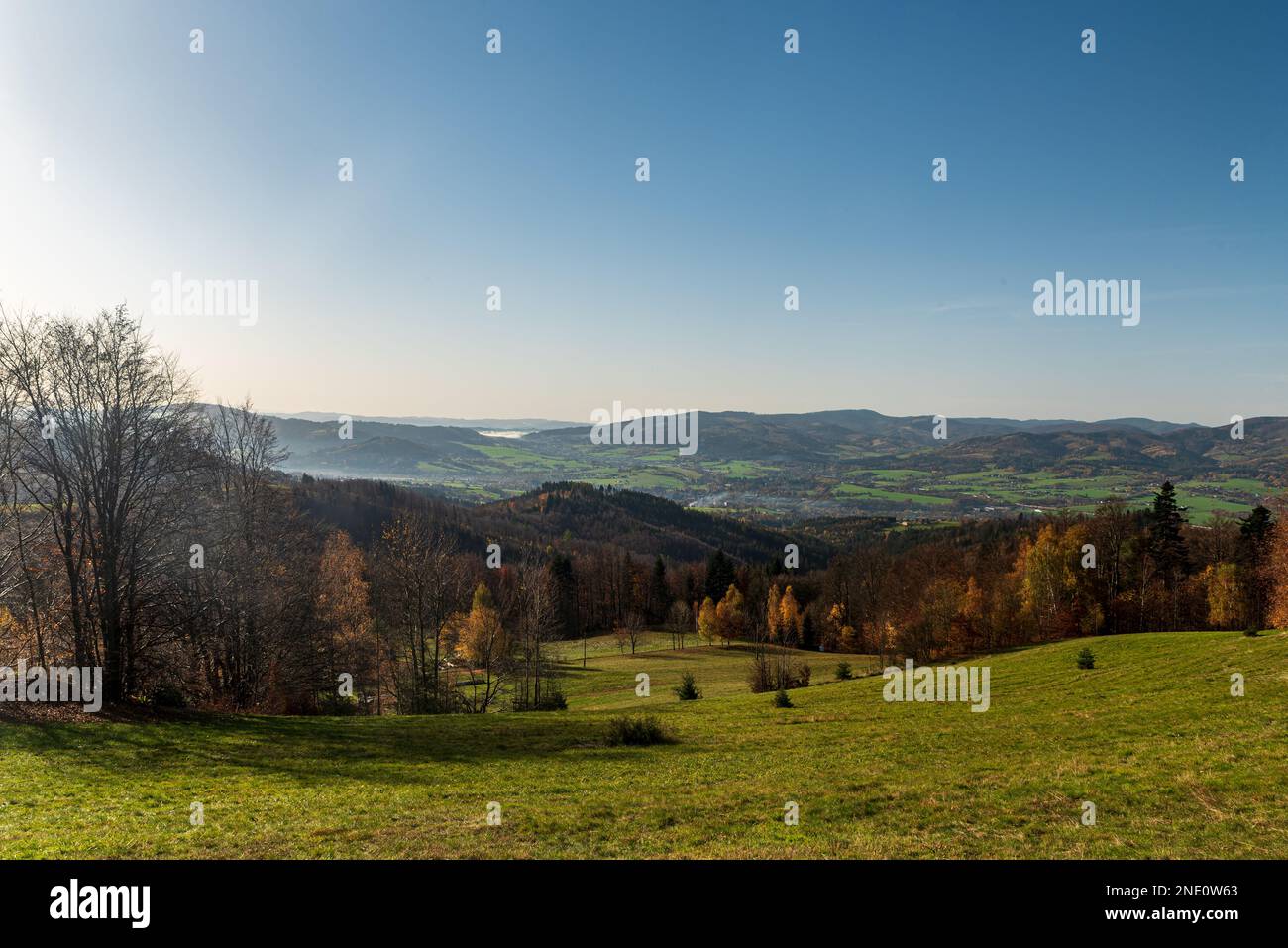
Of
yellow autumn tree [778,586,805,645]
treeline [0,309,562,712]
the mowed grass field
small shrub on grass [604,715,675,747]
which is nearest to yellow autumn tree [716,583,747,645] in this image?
yellow autumn tree [778,586,805,645]

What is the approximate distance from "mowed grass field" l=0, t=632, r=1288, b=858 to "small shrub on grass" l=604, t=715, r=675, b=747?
0.63m

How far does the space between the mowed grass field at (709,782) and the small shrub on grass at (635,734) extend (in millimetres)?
635

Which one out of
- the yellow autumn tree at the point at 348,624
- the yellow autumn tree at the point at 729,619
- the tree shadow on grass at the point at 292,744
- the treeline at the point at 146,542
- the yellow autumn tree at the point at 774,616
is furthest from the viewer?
the yellow autumn tree at the point at 729,619

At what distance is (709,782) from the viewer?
1642cm

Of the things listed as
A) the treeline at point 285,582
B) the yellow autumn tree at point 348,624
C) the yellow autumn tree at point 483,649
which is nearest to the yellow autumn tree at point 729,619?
the treeline at point 285,582

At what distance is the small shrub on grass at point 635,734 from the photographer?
2255 cm

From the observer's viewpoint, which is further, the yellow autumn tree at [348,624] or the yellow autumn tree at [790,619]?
the yellow autumn tree at [790,619]

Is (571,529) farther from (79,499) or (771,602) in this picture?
(79,499)

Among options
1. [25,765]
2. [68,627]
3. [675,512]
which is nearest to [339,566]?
[68,627]

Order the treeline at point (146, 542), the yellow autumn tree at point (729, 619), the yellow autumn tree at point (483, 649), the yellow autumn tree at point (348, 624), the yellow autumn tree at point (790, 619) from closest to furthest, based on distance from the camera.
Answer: the treeline at point (146, 542) < the yellow autumn tree at point (348, 624) < the yellow autumn tree at point (483, 649) < the yellow autumn tree at point (790, 619) < the yellow autumn tree at point (729, 619)

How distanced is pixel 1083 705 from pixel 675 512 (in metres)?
165

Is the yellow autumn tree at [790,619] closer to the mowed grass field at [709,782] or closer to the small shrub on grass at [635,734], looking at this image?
the mowed grass field at [709,782]

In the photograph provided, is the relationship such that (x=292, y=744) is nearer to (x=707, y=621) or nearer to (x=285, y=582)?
(x=285, y=582)
